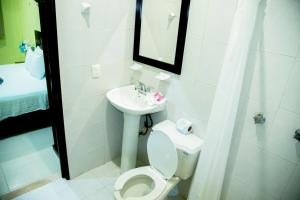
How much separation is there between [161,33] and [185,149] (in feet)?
3.18

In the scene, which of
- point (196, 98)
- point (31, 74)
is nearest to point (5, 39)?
point (31, 74)

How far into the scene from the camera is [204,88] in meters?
1.55

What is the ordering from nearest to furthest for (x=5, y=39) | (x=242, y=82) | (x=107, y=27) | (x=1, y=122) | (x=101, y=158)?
(x=242, y=82) < (x=107, y=27) < (x=101, y=158) < (x=1, y=122) < (x=5, y=39)

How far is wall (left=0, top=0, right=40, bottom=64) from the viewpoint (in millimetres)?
3584

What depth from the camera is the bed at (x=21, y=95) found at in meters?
2.28

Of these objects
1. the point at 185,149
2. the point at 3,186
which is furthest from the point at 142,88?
the point at 3,186

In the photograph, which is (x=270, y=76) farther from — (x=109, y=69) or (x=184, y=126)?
(x=109, y=69)

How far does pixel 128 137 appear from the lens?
195 cm

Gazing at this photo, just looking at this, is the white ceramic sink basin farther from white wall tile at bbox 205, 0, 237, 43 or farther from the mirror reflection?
white wall tile at bbox 205, 0, 237, 43

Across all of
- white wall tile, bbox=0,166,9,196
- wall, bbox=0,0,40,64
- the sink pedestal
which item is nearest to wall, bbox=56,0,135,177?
the sink pedestal

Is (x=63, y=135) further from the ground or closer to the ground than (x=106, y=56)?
closer to the ground

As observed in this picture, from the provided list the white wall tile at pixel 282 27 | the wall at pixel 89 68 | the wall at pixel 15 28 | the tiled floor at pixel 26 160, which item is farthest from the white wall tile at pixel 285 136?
the wall at pixel 15 28

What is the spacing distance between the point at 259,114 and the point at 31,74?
290cm

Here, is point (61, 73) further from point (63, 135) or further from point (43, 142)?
point (43, 142)
